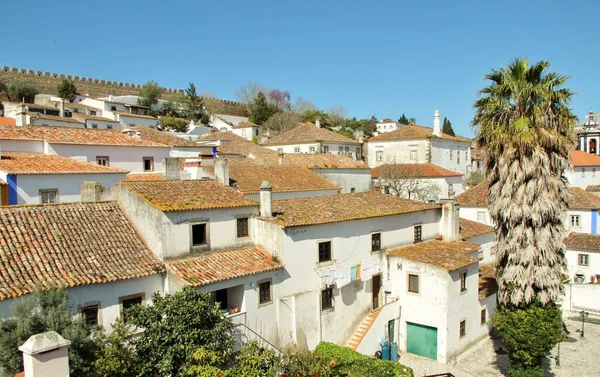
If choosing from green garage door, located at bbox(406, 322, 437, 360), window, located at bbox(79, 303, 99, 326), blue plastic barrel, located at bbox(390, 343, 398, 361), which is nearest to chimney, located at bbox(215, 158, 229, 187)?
window, located at bbox(79, 303, 99, 326)

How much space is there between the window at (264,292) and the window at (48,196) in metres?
11.7

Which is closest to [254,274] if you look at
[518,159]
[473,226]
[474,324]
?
[518,159]

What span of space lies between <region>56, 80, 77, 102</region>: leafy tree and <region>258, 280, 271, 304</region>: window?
6590 cm

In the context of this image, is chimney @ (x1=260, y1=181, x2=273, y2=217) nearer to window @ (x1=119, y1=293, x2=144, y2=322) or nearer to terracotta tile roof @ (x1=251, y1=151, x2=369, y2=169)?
window @ (x1=119, y1=293, x2=144, y2=322)

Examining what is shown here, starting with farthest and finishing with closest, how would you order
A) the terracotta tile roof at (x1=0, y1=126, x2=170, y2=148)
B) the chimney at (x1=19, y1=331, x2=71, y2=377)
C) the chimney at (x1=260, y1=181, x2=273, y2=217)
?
the terracotta tile roof at (x1=0, y1=126, x2=170, y2=148)
the chimney at (x1=260, y1=181, x2=273, y2=217)
the chimney at (x1=19, y1=331, x2=71, y2=377)

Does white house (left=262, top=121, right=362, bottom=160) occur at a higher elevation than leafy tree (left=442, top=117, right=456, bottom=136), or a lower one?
lower

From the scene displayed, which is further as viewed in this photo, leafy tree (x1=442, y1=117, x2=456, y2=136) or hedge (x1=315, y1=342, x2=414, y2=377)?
leafy tree (x1=442, y1=117, x2=456, y2=136)

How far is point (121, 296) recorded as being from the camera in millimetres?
15492

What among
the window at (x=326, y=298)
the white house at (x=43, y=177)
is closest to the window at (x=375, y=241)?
the window at (x=326, y=298)

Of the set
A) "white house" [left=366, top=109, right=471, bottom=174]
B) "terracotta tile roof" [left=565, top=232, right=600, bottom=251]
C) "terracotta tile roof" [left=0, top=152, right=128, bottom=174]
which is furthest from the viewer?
"white house" [left=366, top=109, right=471, bottom=174]

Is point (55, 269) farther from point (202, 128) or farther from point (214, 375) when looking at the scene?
point (202, 128)

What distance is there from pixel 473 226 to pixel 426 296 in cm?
1035

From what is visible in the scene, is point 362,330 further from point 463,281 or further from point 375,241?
point 463,281

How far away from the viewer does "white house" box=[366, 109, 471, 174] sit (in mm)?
56969
